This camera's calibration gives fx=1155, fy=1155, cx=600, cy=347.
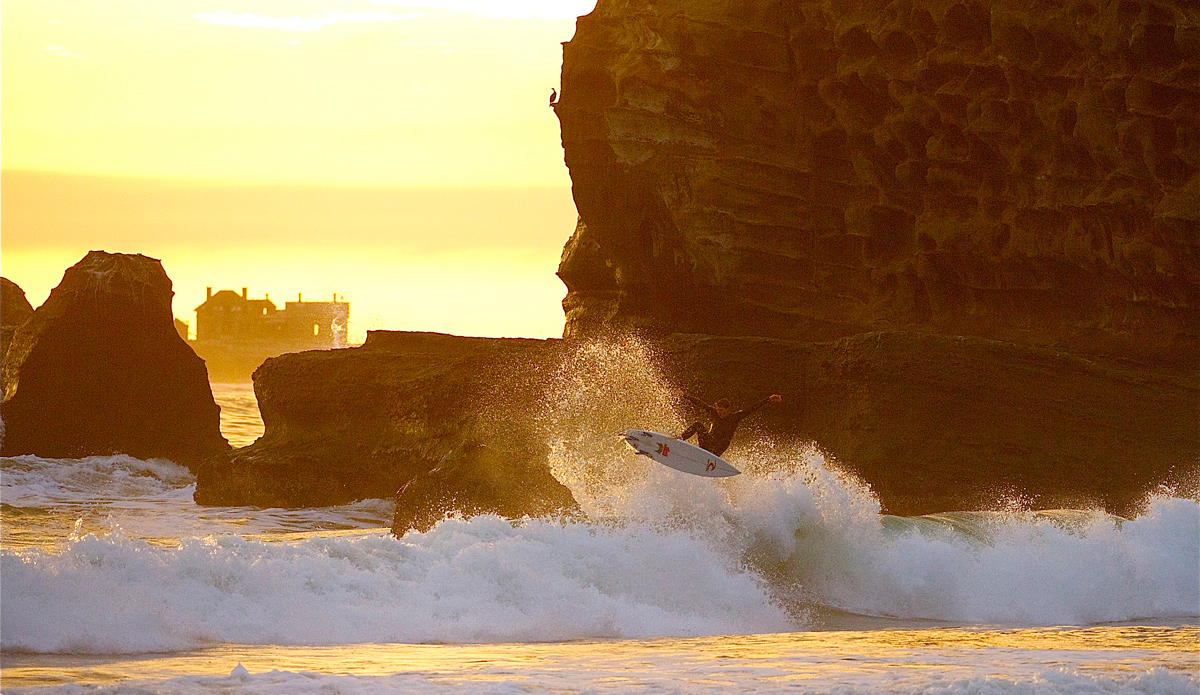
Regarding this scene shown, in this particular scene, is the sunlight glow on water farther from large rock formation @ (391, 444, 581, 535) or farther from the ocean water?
large rock formation @ (391, 444, 581, 535)

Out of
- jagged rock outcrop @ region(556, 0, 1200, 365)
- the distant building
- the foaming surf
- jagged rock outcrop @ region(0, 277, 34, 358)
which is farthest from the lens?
the distant building

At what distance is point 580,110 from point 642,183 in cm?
308

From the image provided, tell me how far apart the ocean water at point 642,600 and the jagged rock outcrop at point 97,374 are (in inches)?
604

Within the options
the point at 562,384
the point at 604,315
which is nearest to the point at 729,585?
the point at 562,384

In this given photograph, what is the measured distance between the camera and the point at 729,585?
15852mm

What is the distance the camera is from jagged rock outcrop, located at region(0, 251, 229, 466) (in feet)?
120

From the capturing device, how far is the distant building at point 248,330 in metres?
124

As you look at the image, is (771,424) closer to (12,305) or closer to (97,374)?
(97,374)

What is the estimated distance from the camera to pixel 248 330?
128 meters

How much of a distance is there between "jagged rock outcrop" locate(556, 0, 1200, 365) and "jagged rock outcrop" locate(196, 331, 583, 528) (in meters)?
5.62

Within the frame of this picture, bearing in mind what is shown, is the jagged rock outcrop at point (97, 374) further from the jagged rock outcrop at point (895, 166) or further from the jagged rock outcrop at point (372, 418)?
the jagged rock outcrop at point (895, 166)

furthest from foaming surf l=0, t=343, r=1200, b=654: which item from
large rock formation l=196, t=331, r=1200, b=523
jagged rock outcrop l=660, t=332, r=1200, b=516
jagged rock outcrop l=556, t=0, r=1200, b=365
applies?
jagged rock outcrop l=556, t=0, r=1200, b=365

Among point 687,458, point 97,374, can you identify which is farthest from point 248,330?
point 687,458

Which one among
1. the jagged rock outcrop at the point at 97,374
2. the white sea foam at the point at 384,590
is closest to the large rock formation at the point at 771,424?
the white sea foam at the point at 384,590
